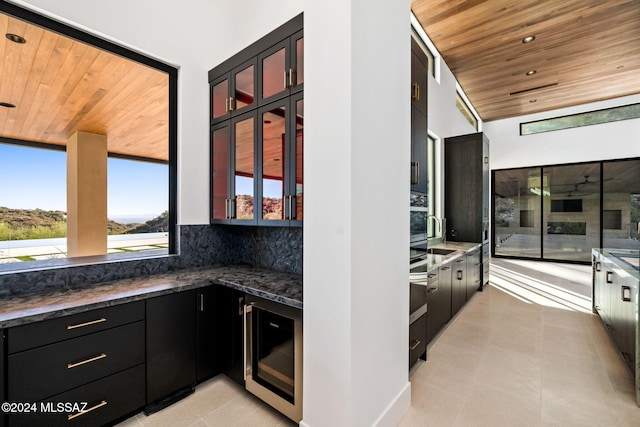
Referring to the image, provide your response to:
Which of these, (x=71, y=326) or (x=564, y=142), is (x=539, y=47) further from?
(x=71, y=326)

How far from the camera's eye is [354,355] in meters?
1.38

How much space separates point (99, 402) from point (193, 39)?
291 cm

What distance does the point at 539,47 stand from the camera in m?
4.56

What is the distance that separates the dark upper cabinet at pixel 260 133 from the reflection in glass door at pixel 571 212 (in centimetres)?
787

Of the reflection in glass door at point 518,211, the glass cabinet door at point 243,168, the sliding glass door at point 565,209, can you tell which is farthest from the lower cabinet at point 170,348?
the reflection in glass door at point 518,211

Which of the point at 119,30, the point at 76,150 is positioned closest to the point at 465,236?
the point at 119,30

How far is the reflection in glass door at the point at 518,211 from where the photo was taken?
7.32 meters

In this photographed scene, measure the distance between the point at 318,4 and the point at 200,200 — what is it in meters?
1.96

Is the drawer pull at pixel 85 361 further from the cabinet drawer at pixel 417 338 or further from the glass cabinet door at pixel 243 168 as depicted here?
the cabinet drawer at pixel 417 338

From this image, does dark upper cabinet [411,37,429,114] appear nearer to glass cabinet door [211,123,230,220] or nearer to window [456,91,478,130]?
glass cabinet door [211,123,230,220]

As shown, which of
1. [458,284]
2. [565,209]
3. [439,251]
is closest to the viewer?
[458,284]

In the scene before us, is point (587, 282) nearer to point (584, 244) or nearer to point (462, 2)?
point (584, 244)

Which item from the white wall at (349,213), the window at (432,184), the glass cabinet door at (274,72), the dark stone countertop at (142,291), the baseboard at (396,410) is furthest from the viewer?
the window at (432,184)

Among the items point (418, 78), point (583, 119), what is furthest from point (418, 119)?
point (583, 119)
